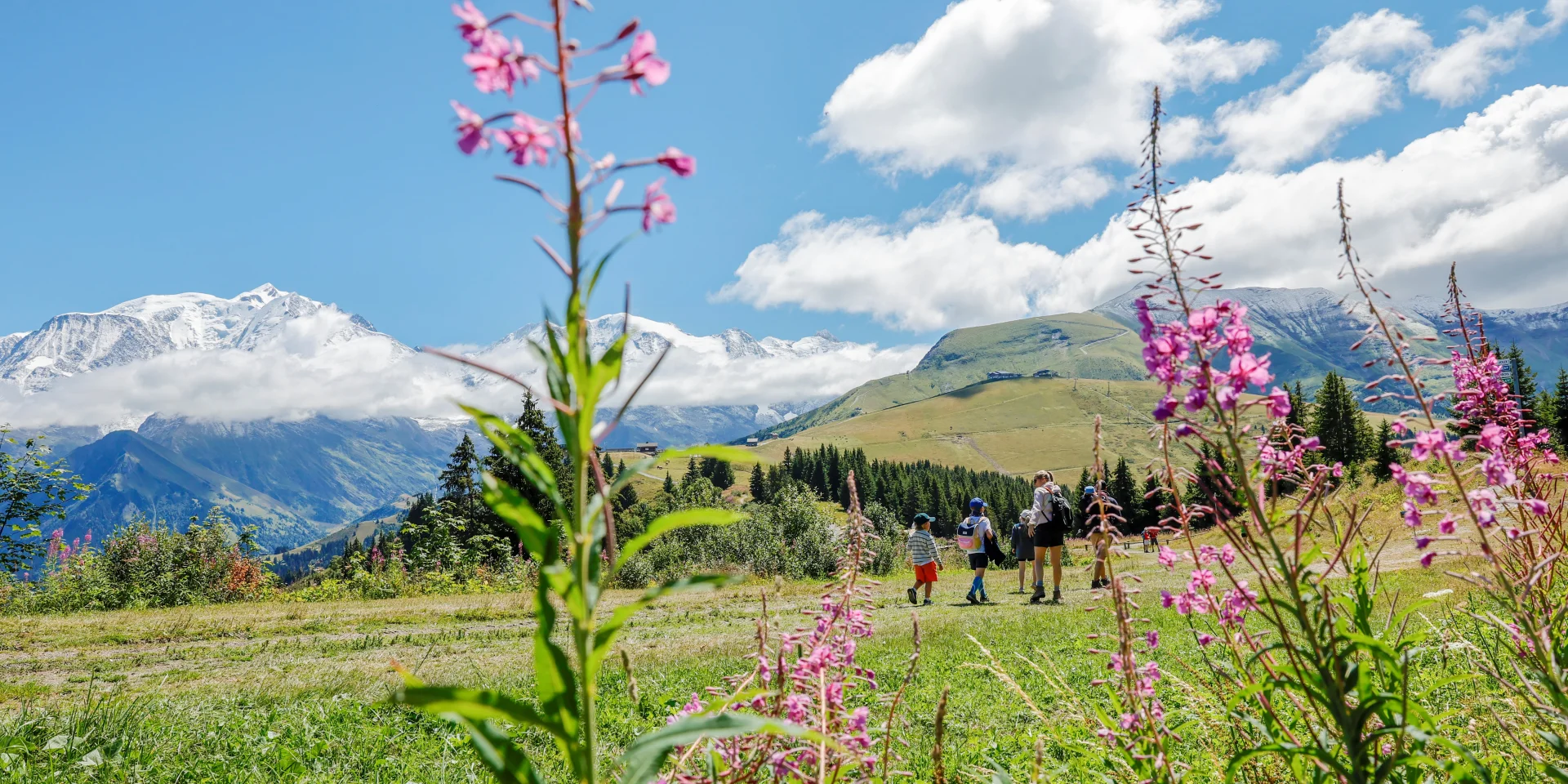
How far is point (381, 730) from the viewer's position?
18.8 feet

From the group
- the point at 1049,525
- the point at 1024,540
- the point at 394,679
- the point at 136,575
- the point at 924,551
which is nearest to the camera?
the point at 394,679

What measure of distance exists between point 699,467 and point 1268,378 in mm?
121492

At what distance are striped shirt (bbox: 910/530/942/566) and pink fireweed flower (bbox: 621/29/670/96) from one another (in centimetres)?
1440

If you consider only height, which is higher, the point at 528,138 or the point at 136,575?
the point at 528,138

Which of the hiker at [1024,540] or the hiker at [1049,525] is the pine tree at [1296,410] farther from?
the hiker at [1024,540]

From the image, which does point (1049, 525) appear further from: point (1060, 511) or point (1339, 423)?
point (1339, 423)

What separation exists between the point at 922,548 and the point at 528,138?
48.0 feet

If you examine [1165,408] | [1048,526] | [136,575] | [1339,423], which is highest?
[1339,423]

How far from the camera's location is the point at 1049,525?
14062 mm

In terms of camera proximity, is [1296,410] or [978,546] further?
[978,546]

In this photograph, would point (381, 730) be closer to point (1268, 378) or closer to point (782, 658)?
point (782, 658)

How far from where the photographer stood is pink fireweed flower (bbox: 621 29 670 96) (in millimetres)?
1398

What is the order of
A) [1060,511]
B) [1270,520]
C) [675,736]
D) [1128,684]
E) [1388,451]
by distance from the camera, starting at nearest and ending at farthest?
[675,736]
[1270,520]
[1388,451]
[1128,684]
[1060,511]

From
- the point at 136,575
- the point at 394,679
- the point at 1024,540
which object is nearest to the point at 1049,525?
the point at 1024,540
